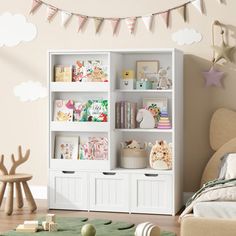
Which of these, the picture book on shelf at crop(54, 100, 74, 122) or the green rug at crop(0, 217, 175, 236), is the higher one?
the picture book on shelf at crop(54, 100, 74, 122)

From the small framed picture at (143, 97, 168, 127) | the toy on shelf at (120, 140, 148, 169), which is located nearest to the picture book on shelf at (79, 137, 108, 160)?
the toy on shelf at (120, 140, 148, 169)

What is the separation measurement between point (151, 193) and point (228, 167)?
724 mm

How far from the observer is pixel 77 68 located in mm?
5707

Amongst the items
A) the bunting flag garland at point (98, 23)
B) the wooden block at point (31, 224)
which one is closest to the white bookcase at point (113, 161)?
the bunting flag garland at point (98, 23)

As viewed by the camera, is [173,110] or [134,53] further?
[134,53]

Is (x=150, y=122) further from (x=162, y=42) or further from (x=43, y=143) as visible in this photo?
(x=43, y=143)

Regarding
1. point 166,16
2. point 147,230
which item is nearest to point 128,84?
point 166,16

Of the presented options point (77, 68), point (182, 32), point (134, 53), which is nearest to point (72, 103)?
point (77, 68)

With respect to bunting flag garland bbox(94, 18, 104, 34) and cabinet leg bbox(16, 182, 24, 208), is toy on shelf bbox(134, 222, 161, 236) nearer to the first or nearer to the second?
cabinet leg bbox(16, 182, 24, 208)

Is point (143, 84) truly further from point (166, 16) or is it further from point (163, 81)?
point (166, 16)

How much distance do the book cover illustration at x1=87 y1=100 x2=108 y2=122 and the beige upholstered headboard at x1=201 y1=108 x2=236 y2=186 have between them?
0.93m

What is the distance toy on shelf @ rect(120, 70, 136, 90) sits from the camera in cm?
567

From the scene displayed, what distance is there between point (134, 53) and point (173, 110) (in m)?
0.70

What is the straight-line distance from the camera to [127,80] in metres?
5.68
